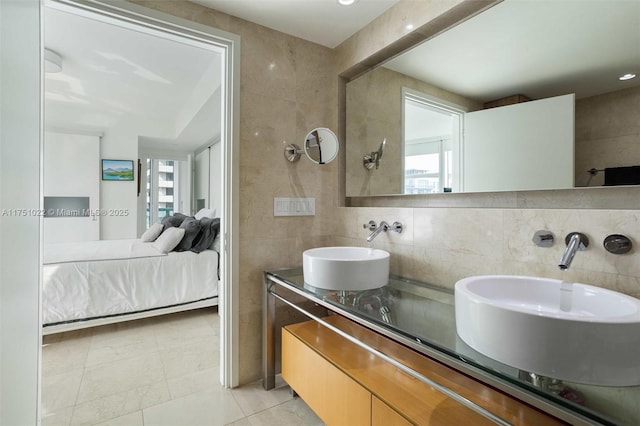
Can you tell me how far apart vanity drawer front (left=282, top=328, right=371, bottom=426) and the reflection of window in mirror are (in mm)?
986

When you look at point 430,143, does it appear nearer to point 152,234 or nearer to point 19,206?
point 19,206

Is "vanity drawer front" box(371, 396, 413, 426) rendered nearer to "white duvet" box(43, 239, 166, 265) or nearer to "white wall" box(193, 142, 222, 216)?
"white duvet" box(43, 239, 166, 265)

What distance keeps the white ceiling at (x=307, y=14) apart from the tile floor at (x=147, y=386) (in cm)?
212

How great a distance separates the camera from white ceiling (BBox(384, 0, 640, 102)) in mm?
1024

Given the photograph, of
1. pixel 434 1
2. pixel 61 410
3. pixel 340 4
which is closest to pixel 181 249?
pixel 61 410

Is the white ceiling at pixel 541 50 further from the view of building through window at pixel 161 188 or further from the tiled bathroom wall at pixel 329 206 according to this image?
the view of building through window at pixel 161 188

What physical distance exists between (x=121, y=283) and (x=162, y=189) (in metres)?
3.55

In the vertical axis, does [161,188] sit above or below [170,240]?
above

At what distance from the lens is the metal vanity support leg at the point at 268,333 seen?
180 cm

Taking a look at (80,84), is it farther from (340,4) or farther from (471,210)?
(471,210)

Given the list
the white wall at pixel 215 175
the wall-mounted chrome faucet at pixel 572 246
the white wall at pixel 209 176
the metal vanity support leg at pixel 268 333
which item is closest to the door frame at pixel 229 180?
the metal vanity support leg at pixel 268 333

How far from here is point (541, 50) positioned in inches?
46.8

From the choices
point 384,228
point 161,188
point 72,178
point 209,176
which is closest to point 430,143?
point 384,228

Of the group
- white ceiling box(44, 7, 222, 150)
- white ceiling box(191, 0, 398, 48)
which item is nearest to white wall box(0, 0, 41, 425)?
white ceiling box(44, 7, 222, 150)
